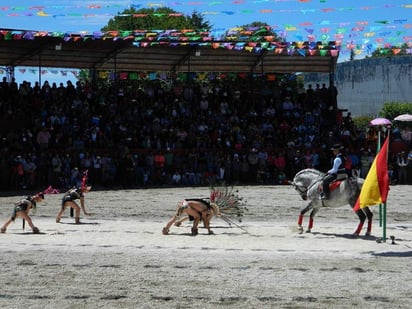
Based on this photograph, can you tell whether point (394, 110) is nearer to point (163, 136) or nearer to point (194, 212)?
point (163, 136)

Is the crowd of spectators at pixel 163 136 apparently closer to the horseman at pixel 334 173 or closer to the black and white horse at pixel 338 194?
the black and white horse at pixel 338 194

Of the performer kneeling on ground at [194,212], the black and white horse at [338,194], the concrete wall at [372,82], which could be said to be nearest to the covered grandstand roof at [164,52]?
the black and white horse at [338,194]

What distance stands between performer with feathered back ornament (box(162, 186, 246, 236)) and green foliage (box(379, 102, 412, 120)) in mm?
44610

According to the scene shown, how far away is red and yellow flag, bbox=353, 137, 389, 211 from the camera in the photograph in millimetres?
14602

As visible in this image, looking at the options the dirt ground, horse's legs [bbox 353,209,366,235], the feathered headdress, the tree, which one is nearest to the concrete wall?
the tree

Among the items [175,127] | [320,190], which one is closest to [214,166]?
[175,127]

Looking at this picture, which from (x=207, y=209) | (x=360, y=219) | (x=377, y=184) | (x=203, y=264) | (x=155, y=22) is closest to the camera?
(x=203, y=264)

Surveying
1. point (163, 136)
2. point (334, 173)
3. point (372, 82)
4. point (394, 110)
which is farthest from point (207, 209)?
point (372, 82)

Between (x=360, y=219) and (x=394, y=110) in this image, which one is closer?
(x=360, y=219)

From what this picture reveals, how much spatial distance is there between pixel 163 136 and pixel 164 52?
6048 millimetres

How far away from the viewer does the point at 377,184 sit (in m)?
14.7

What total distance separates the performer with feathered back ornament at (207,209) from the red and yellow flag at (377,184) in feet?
10.1

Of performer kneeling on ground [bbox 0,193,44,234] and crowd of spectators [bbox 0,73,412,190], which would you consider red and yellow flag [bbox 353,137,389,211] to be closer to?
performer kneeling on ground [bbox 0,193,44,234]

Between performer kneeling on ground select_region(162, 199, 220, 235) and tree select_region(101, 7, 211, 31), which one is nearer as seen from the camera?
performer kneeling on ground select_region(162, 199, 220, 235)
